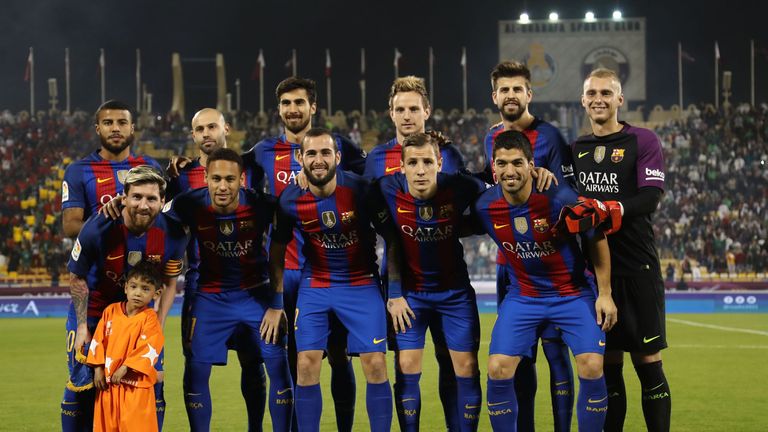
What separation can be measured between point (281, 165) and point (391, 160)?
86cm

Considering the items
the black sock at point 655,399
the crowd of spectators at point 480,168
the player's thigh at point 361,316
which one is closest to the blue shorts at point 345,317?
the player's thigh at point 361,316

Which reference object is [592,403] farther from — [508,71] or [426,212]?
[508,71]

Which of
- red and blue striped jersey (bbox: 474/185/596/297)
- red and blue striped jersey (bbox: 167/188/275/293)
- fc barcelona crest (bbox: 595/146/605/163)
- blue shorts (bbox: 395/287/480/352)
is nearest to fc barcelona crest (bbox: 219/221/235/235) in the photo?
red and blue striped jersey (bbox: 167/188/275/293)

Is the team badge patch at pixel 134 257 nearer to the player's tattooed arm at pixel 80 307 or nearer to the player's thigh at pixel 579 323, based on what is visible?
the player's tattooed arm at pixel 80 307

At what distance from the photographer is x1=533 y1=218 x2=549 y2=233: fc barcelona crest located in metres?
5.50

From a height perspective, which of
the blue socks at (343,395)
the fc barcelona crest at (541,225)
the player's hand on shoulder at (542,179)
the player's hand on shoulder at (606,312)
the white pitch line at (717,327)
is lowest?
the white pitch line at (717,327)

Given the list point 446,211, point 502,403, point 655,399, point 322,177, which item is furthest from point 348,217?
point 655,399

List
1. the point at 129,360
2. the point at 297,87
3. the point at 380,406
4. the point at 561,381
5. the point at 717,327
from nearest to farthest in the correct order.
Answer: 1. the point at 129,360
2. the point at 380,406
3. the point at 561,381
4. the point at 297,87
5. the point at 717,327

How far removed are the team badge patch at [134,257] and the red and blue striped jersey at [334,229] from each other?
0.88 metres

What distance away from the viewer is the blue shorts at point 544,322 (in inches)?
215

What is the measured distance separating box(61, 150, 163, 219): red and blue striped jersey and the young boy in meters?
0.90

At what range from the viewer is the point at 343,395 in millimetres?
6355

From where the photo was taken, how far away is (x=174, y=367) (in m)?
11.8

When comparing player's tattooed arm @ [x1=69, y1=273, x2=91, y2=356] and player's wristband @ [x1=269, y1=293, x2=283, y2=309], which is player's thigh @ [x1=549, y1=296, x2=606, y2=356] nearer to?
player's wristband @ [x1=269, y1=293, x2=283, y2=309]
